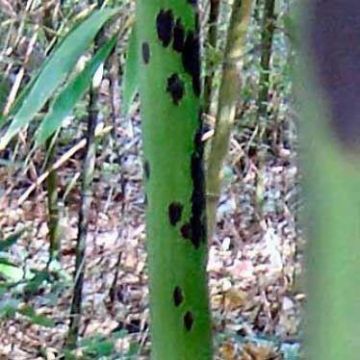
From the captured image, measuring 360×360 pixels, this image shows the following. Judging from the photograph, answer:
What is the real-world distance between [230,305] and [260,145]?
47 centimetres

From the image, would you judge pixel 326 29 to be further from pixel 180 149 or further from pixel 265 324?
pixel 265 324

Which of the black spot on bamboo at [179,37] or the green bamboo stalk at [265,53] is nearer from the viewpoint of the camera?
the black spot on bamboo at [179,37]

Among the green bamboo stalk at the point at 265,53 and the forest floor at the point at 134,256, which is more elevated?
the green bamboo stalk at the point at 265,53

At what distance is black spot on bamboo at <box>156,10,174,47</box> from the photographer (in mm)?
665

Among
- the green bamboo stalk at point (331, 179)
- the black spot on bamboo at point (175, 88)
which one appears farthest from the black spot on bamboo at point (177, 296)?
the green bamboo stalk at point (331, 179)

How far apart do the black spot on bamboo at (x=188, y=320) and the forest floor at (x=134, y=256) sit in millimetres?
1241

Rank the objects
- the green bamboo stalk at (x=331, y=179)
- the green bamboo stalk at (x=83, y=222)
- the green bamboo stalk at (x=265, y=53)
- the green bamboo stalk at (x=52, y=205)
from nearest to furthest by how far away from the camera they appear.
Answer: the green bamboo stalk at (x=331, y=179) < the green bamboo stalk at (x=83, y=222) < the green bamboo stalk at (x=265, y=53) < the green bamboo stalk at (x=52, y=205)

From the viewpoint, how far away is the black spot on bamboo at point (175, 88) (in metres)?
0.67

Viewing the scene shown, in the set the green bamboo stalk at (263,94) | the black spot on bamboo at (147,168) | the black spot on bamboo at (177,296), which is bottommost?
the black spot on bamboo at (177,296)

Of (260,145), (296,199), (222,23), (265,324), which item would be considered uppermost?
(222,23)

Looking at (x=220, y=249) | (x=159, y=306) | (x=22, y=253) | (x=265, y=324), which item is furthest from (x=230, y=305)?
(x=159, y=306)

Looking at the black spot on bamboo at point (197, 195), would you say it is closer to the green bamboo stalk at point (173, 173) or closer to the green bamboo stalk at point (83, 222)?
the green bamboo stalk at point (173, 173)

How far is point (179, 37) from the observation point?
676mm

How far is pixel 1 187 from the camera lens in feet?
9.10
